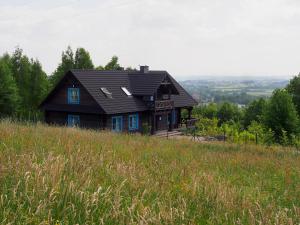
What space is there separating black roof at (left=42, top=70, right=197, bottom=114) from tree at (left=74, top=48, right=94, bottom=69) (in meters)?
7.60

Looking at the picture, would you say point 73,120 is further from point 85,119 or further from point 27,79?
point 27,79

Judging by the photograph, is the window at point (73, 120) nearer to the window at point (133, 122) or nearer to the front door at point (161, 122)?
the window at point (133, 122)

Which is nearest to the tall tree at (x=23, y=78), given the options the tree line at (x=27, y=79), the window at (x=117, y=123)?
the tree line at (x=27, y=79)

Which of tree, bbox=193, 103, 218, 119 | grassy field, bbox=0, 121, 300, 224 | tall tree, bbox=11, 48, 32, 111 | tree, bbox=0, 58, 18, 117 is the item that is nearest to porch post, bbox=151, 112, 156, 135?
tree, bbox=0, 58, 18, 117

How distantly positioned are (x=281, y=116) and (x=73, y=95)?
18162 millimetres

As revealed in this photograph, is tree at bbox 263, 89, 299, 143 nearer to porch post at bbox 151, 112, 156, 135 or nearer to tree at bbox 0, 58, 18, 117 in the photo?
porch post at bbox 151, 112, 156, 135

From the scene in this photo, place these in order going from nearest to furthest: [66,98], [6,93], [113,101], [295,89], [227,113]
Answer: [113,101] < [66,98] < [6,93] < [295,89] < [227,113]

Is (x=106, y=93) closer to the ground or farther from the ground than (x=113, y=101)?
farther from the ground

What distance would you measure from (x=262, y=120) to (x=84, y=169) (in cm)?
3457

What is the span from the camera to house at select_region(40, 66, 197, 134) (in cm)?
3281

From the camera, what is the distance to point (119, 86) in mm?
36344

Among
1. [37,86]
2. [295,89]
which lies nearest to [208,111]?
[295,89]

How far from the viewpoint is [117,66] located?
52.9 meters

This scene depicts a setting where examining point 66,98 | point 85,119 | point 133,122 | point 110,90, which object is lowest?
point 133,122
